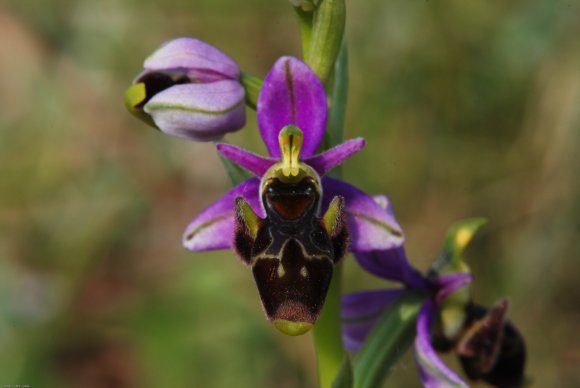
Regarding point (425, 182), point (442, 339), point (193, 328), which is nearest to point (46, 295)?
point (193, 328)

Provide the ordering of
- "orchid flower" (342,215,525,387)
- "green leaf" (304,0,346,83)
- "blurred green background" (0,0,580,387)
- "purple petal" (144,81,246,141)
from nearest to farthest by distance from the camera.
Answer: "purple petal" (144,81,246,141) < "green leaf" (304,0,346,83) < "orchid flower" (342,215,525,387) < "blurred green background" (0,0,580,387)

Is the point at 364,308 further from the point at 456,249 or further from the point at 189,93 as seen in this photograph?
the point at 189,93

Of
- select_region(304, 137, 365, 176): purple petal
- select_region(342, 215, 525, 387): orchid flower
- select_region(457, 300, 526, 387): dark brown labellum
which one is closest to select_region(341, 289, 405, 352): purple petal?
select_region(342, 215, 525, 387): orchid flower

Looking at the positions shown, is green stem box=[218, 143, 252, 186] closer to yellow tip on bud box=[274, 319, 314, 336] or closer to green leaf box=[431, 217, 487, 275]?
Result: yellow tip on bud box=[274, 319, 314, 336]

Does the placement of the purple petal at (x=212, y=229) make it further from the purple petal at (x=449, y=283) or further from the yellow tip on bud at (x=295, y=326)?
the purple petal at (x=449, y=283)

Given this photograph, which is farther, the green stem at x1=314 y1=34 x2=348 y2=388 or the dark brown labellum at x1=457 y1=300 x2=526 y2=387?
the dark brown labellum at x1=457 y1=300 x2=526 y2=387

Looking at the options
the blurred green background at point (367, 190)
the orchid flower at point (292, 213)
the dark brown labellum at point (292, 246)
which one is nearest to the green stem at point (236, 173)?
the orchid flower at point (292, 213)
